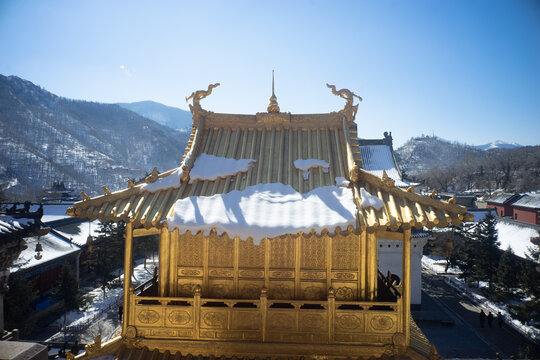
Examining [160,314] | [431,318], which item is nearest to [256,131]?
[160,314]

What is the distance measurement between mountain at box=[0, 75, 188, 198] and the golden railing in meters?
74.4

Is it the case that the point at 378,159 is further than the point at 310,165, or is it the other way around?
the point at 378,159

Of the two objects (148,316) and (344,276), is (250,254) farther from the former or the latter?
(148,316)

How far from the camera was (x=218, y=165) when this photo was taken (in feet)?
27.1

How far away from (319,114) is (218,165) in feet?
11.6

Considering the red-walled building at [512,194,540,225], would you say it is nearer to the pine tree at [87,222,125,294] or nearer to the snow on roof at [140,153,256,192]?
the snow on roof at [140,153,256,192]

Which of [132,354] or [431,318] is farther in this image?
[431,318]

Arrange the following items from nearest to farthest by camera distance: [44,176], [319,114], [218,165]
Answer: [218,165] → [319,114] → [44,176]

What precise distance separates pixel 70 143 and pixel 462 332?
5403 inches

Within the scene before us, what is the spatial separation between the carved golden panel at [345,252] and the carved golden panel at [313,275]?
0.34 metres

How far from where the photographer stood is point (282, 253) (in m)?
7.55

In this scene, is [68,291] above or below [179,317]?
below

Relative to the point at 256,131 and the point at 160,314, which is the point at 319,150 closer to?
the point at 256,131

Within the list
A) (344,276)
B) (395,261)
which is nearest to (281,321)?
(344,276)
